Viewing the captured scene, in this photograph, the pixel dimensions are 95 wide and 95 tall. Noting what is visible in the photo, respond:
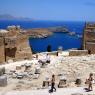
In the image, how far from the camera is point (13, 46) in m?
32.6

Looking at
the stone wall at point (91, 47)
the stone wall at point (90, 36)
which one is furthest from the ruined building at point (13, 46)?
the stone wall at point (90, 36)

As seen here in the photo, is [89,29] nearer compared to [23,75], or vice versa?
[23,75]

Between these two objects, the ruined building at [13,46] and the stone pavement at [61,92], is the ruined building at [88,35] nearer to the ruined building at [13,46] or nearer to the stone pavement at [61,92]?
the ruined building at [13,46]

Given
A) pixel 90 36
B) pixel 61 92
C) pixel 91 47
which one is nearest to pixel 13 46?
pixel 91 47

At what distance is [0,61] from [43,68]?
608 centimetres

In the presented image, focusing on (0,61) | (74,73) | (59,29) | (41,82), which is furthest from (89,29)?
(59,29)

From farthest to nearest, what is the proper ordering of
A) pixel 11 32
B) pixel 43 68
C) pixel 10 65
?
pixel 11 32
pixel 10 65
pixel 43 68

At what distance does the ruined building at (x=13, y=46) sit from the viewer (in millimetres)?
31916

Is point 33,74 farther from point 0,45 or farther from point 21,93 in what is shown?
point 0,45

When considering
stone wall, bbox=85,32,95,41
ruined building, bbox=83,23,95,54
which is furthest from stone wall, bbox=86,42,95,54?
stone wall, bbox=85,32,95,41

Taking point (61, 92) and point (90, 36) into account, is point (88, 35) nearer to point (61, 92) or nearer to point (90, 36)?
point (90, 36)

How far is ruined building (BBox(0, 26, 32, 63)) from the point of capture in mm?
31916

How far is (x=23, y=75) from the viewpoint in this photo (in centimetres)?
2422

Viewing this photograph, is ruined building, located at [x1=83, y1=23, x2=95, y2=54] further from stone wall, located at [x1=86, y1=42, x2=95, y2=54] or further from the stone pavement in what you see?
the stone pavement
